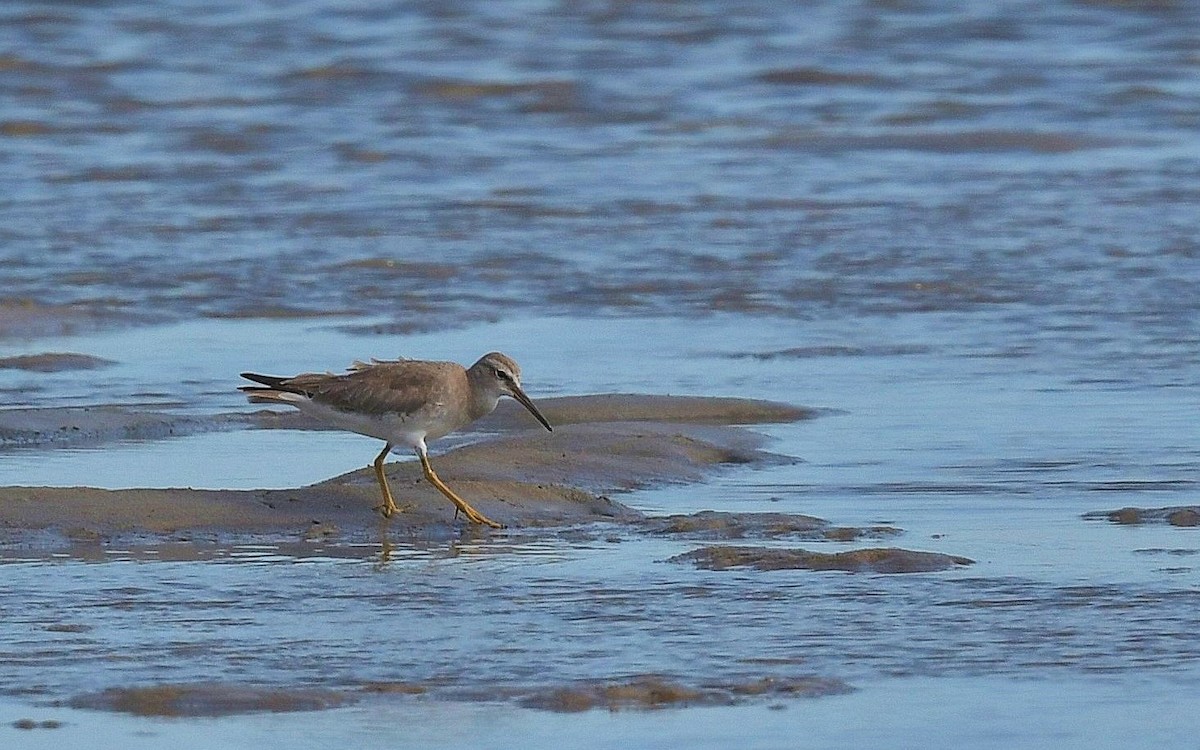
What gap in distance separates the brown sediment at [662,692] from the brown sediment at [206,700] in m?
0.41

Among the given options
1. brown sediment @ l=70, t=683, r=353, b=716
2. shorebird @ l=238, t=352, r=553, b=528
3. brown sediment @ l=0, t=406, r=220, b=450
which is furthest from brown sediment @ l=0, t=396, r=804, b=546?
brown sediment @ l=70, t=683, r=353, b=716

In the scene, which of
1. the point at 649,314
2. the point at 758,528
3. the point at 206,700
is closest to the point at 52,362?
the point at 649,314

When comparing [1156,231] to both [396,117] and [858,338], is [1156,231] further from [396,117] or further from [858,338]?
[396,117]

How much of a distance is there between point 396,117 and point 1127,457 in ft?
38.7

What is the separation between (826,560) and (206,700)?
180 centimetres

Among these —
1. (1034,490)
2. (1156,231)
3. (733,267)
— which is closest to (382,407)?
(1034,490)

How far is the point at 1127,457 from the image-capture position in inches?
292

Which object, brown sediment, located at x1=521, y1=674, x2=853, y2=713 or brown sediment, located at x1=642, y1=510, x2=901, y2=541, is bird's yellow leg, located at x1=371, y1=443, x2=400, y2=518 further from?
brown sediment, located at x1=521, y1=674, x2=853, y2=713

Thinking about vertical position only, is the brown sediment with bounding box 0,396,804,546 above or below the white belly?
below

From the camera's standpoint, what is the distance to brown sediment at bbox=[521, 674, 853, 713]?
4672 mm

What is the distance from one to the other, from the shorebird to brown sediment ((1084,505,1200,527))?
1735 mm

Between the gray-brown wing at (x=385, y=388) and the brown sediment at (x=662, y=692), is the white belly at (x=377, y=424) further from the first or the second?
the brown sediment at (x=662, y=692)

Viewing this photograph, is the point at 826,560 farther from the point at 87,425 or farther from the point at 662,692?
the point at 87,425

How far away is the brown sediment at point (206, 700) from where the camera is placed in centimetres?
465
